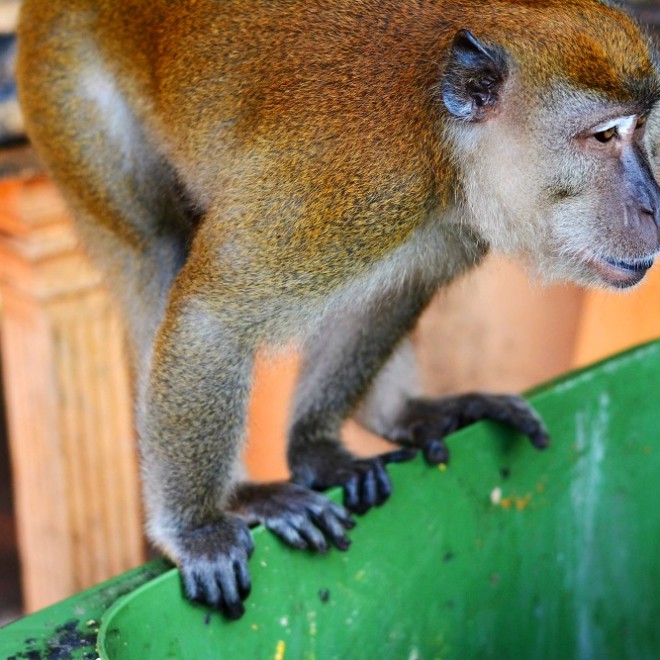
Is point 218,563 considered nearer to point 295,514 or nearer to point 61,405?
point 295,514

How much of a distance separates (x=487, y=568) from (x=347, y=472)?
0.43 m

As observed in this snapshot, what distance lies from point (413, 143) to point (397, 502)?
851mm

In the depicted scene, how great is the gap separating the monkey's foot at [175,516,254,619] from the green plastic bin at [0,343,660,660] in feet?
0.12

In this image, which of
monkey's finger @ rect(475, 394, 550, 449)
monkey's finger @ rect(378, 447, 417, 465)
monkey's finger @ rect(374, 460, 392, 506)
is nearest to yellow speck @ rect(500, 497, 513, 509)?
monkey's finger @ rect(475, 394, 550, 449)

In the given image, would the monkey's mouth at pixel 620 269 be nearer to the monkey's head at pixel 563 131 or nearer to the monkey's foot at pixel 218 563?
the monkey's head at pixel 563 131

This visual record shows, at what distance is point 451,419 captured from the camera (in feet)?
11.3

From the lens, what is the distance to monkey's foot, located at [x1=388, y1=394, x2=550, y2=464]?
295cm

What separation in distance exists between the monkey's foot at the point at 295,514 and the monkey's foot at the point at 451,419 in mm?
296

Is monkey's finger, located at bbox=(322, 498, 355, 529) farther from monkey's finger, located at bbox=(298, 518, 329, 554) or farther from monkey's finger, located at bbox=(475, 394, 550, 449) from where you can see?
monkey's finger, located at bbox=(475, 394, 550, 449)

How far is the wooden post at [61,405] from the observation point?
13.0ft

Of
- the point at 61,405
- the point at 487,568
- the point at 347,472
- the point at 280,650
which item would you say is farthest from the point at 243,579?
the point at 61,405

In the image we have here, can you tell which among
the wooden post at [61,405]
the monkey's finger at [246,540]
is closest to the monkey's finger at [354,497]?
the monkey's finger at [246,540]

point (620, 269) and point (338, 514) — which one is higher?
point (620, 269)

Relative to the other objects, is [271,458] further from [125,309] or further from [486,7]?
[486,7]
